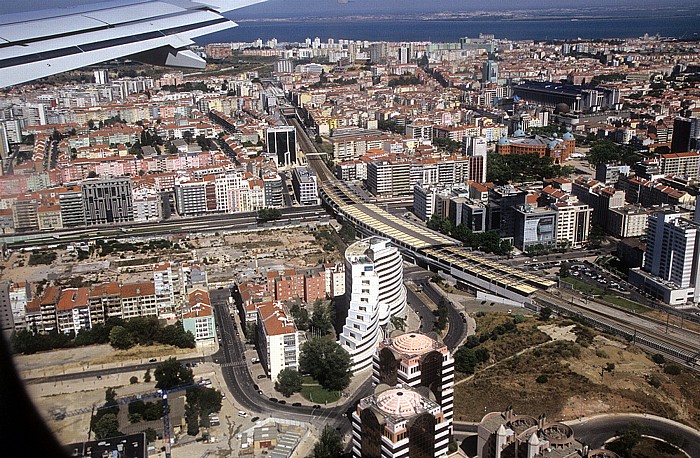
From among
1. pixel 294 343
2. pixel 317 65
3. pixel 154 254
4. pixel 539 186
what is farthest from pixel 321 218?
pixel 317 65

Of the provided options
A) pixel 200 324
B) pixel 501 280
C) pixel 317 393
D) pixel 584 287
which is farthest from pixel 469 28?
pixel 317 393

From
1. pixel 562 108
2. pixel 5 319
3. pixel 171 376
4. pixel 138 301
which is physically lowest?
pixel 171 376

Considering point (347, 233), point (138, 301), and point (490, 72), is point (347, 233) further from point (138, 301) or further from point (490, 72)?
point (490, 72)

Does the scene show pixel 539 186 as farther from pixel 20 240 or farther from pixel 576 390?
pixel 20 240

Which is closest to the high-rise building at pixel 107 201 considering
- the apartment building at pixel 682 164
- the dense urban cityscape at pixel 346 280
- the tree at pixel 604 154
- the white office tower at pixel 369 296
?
the dense urban cityscape at pixel 346 280

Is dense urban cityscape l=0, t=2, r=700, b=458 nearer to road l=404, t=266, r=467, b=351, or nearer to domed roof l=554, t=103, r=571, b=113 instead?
road l=404, t=266, r=467, b=351

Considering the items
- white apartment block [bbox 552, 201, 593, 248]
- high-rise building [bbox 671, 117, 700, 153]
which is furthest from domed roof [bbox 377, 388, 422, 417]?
high-rise building [bbox 671, 117, 700, 153]
